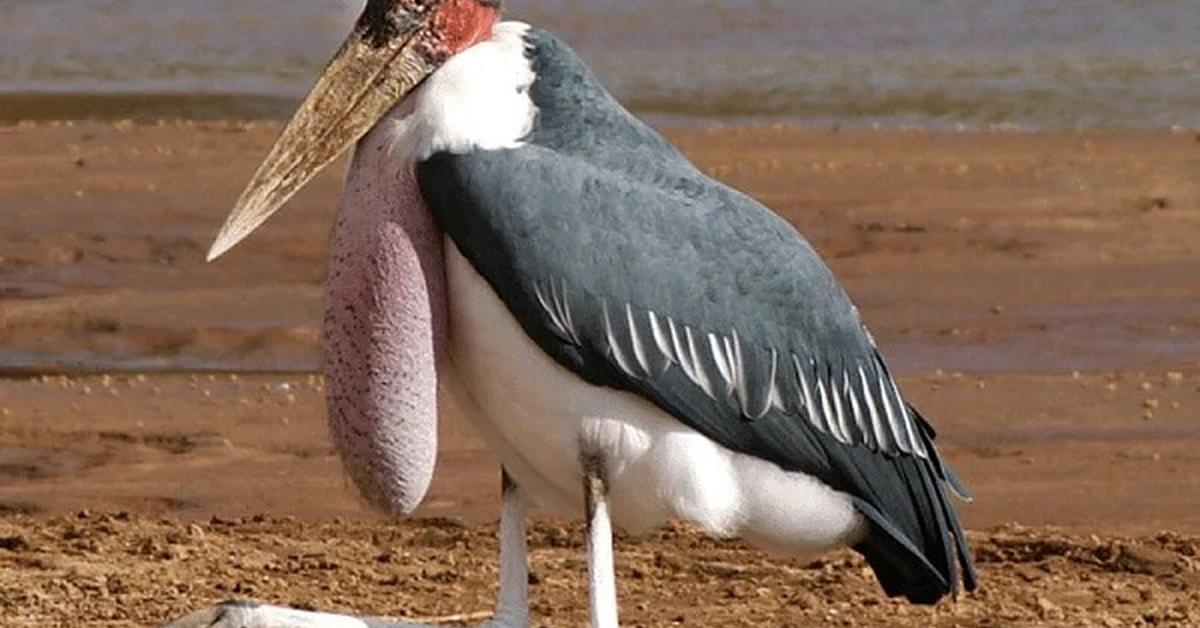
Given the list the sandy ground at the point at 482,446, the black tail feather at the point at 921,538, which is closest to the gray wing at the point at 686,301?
the black tail feather at the point at 921,538

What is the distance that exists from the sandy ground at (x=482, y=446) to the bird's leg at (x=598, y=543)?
4.92 feet

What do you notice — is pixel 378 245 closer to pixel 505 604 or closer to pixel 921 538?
pixel 505 604

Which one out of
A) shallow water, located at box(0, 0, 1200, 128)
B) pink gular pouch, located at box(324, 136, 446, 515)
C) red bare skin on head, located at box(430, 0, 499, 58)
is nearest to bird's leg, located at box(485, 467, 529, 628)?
pink gular pouch, located at box(324, 136, 446, 515)

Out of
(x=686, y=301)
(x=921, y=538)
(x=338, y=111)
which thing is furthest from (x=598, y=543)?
(x=338, y=111)

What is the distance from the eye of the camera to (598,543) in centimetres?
520

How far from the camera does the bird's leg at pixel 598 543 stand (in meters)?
5.18

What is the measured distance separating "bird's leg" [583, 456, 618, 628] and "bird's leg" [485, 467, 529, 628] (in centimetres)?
24

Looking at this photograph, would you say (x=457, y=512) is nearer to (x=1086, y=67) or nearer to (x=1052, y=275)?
(x=1052, y=275)

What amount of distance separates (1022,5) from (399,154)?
14409mm

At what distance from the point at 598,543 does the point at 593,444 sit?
183mm

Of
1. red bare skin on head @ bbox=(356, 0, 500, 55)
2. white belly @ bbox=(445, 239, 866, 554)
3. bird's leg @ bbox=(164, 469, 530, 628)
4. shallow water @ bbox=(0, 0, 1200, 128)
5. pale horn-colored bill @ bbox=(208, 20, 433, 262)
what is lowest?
bird's leg @ bbox=(164, 469, 530, 628)

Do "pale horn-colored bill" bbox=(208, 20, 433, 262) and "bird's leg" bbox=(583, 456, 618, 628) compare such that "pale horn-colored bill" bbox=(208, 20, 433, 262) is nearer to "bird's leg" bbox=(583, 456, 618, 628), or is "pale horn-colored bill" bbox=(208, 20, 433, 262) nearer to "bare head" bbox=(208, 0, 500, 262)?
"bare head" bbox=(208, 0, 500, 262)

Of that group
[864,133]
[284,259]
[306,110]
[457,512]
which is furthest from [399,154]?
[864,133]

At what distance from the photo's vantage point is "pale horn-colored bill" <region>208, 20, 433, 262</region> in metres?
5.11
